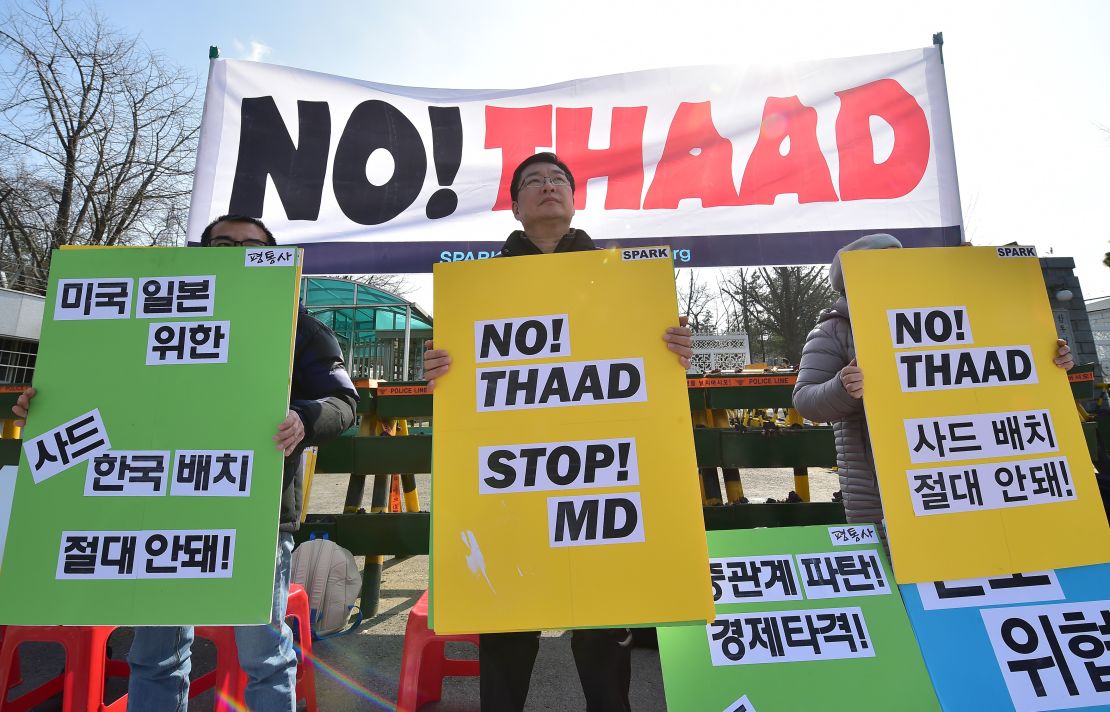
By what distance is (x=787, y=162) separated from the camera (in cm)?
349

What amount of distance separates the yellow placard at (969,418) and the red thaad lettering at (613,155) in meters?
2.03

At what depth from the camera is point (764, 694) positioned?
1.49 meters

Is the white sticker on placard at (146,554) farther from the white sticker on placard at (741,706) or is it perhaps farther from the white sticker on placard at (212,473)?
A: the white sticker on placard at (741,706)

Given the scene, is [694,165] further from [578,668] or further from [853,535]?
[578,668]

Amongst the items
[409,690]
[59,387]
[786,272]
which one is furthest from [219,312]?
[786,272]

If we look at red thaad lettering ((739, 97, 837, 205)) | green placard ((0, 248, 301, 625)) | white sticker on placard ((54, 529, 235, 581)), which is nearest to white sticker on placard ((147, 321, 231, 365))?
green placard ((0, 248, 301, 625))

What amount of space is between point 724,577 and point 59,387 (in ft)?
7.32

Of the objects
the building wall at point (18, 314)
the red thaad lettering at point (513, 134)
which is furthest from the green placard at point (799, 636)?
the building wall at point (18, 314)

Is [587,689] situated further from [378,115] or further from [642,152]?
[378,115]

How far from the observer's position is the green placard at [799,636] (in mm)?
1493

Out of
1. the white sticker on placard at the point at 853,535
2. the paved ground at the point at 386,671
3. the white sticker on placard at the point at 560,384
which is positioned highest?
the white sticker on placard at the point at 560,384

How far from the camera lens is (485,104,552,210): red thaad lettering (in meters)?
3.56

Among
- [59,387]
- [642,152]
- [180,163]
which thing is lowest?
[59,387]

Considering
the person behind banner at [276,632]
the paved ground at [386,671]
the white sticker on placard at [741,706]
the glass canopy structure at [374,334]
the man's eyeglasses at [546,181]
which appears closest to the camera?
the white sticker on placard at [741,706]
